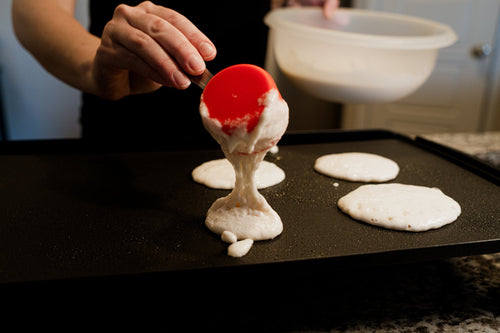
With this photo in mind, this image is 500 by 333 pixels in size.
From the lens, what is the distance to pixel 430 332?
734 mm

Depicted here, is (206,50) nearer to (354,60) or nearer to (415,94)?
→ (354,60)

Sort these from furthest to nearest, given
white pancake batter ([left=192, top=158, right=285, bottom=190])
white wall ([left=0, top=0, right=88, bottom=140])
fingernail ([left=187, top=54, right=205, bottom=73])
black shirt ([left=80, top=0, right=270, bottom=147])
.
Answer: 1. white wall ([left=0, top=0, right=88, bottom=140])
2. black shirt ([left=80, top=0, right=270, bottom=147])
3. white pancake batter ([left=192, top=158, right=285, bottom=190])
4. fingernail ([left=187, top=54, right=205, bottom=73])

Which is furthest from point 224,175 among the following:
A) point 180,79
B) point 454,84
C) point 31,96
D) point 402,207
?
point 454,84

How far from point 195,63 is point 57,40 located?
21.9 inches

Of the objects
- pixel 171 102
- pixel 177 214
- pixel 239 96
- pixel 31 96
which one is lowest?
pixel 31 96

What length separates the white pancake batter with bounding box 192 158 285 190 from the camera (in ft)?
3.61

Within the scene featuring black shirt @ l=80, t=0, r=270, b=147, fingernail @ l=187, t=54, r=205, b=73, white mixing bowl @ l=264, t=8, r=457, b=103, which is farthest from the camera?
black shirt @ l=80, t=0, r=270, b=147

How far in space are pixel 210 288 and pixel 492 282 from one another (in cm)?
57

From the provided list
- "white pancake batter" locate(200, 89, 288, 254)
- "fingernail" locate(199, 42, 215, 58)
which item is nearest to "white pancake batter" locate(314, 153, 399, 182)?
"white pancake batter" locate(200, 89, 288, 254)

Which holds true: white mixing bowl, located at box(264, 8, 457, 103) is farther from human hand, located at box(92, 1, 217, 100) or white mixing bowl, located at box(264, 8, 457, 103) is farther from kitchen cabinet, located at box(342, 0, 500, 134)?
kitchen cabinet, located at box(342, 0, 500, 134)

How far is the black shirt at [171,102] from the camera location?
1530 mm

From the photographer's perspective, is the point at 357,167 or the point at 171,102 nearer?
the point at 357,167

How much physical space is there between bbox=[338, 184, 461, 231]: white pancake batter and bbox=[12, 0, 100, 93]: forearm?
0.75m

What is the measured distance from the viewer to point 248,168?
0.88 m
